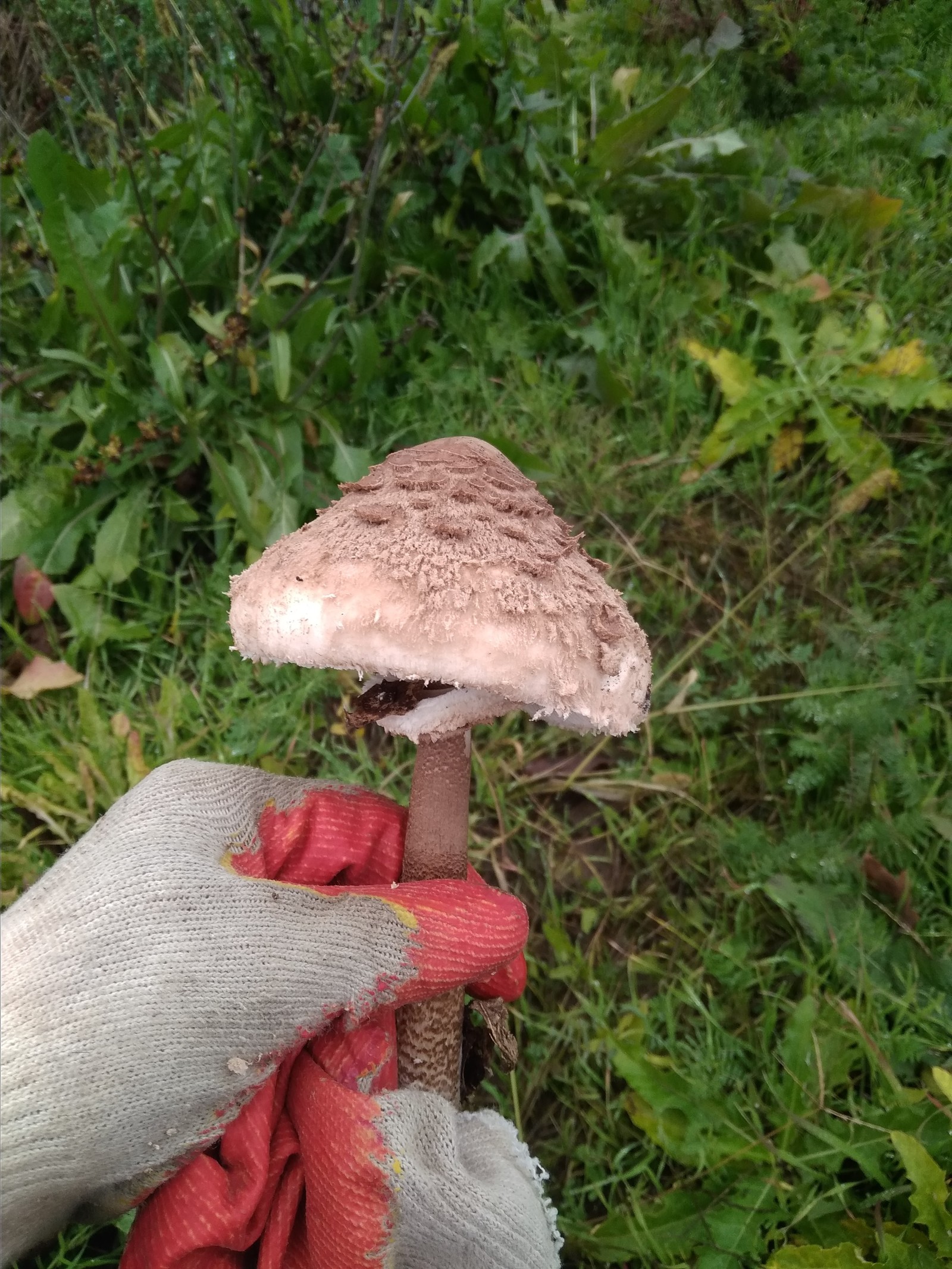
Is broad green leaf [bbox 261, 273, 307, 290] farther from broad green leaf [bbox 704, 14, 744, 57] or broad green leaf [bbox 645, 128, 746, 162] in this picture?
broad green leaf [bbox 704, 14, 744, 57]

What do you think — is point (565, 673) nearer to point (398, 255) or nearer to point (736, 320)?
point (736, 320)

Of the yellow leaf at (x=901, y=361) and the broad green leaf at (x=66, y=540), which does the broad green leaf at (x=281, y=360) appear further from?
the yellow leaf at (x=901, y=361)

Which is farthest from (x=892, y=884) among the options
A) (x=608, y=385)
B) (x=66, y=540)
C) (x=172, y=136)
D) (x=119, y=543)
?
(x=172, y=136)

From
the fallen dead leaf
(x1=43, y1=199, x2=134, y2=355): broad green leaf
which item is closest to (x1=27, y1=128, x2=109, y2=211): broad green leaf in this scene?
(x1=43, y1=199, x2=134, y2=355): broad green leaf

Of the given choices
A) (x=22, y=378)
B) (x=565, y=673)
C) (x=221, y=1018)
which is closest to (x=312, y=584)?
(x=565, y=673)

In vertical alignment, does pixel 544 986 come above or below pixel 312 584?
below

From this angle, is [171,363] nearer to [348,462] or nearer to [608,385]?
[348,462]
